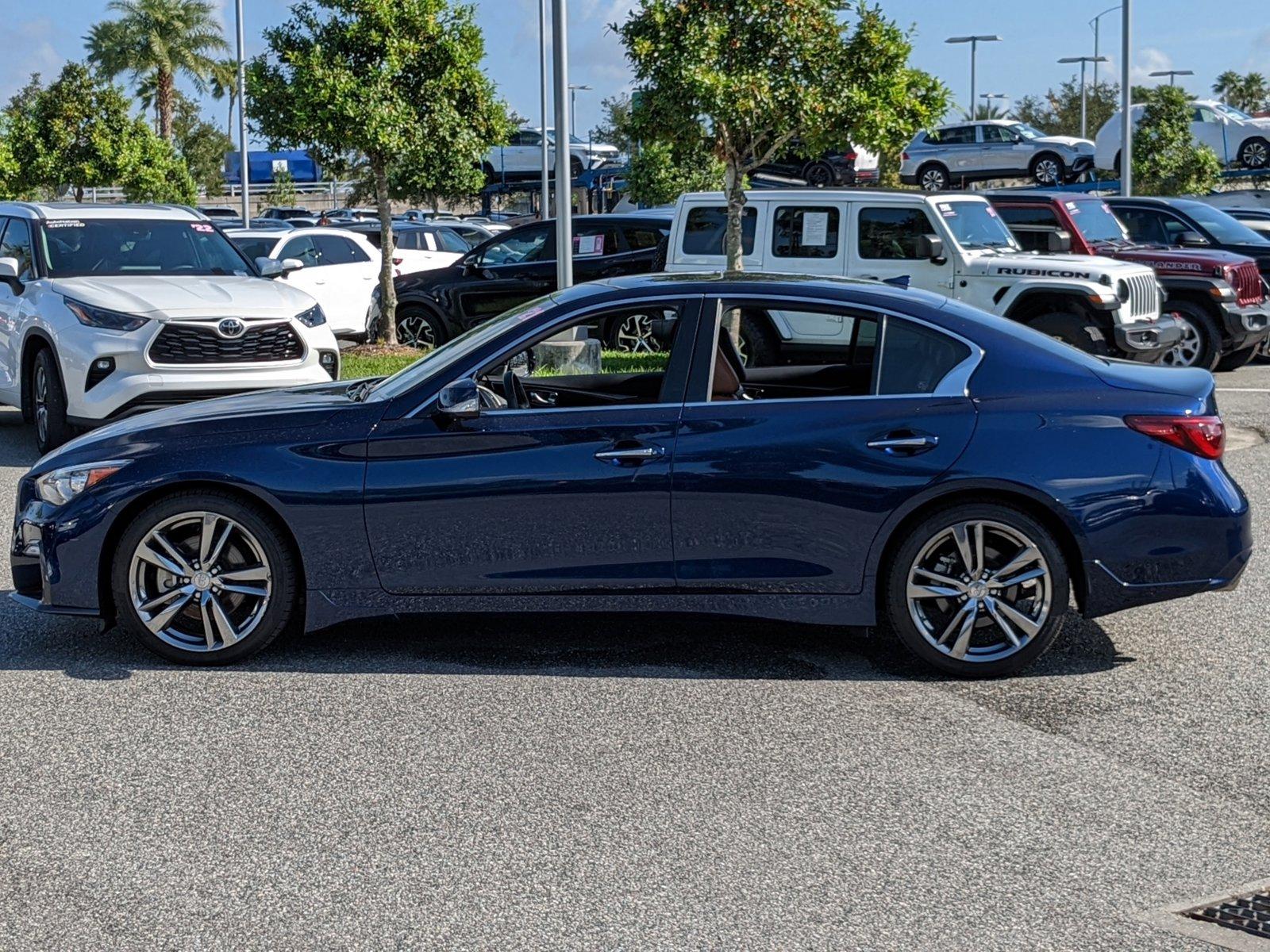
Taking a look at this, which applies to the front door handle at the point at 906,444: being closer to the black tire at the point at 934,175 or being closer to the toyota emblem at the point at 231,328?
the toyota emblem at the point at 231,328

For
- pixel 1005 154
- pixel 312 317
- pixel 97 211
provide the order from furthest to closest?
pixel 1005 154 < pixel 97 211 < pixel 312 317

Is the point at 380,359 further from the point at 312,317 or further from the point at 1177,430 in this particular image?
the point at 1177,430

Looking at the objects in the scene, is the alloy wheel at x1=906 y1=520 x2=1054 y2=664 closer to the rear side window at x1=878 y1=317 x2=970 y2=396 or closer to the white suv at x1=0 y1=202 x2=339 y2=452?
the rear side window at x1=878 y1=317 x2=970 y2=396

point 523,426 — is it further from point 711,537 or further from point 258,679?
point 258,679

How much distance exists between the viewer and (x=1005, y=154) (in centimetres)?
4138

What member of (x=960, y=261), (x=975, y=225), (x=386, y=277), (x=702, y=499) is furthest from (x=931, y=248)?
(x=702, y=499)

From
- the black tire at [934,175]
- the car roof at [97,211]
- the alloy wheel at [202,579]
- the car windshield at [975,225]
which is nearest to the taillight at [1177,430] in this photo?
the alloy wheel at [202,579]

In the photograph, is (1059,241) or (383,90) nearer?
(1059,241)

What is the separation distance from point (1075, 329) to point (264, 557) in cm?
1003

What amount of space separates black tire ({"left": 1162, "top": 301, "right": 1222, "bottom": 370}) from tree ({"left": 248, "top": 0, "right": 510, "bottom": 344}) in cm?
828

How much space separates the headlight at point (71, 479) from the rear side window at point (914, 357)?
2.95 metres

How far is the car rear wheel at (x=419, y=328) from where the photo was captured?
19.0 m

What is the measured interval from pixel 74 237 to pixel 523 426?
763 centimetres

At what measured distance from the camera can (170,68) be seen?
58688mm
